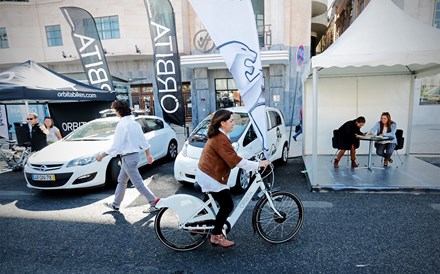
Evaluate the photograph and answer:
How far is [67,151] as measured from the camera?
17.1ft

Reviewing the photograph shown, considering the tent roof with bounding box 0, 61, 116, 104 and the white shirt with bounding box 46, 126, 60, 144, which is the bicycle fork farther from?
the tent roof with bounding box 0, 61, 116, 104

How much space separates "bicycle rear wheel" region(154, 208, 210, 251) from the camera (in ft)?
9.92

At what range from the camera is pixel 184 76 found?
1702 cm

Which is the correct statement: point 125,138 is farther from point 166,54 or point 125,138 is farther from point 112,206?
point 166,54

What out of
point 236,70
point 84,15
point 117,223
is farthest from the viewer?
point 84,15

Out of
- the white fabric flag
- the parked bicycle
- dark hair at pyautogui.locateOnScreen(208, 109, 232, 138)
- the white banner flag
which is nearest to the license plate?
the parked bicycle

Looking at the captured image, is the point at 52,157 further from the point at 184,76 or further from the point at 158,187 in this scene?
the point at 184,76

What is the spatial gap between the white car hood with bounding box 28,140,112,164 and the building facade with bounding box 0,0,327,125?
7.88 meters

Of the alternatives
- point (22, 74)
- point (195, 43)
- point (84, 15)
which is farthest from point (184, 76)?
point (22, 74)

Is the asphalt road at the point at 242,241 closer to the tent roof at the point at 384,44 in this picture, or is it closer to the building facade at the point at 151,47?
the tent roof at the point at 384,44

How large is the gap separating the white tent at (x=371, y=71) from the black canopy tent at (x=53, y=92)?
6821 mm

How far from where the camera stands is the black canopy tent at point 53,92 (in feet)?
20.8

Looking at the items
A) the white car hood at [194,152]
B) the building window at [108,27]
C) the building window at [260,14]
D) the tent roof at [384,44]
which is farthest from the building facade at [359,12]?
the building window at [108,27]

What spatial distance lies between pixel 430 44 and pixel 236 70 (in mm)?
3669
